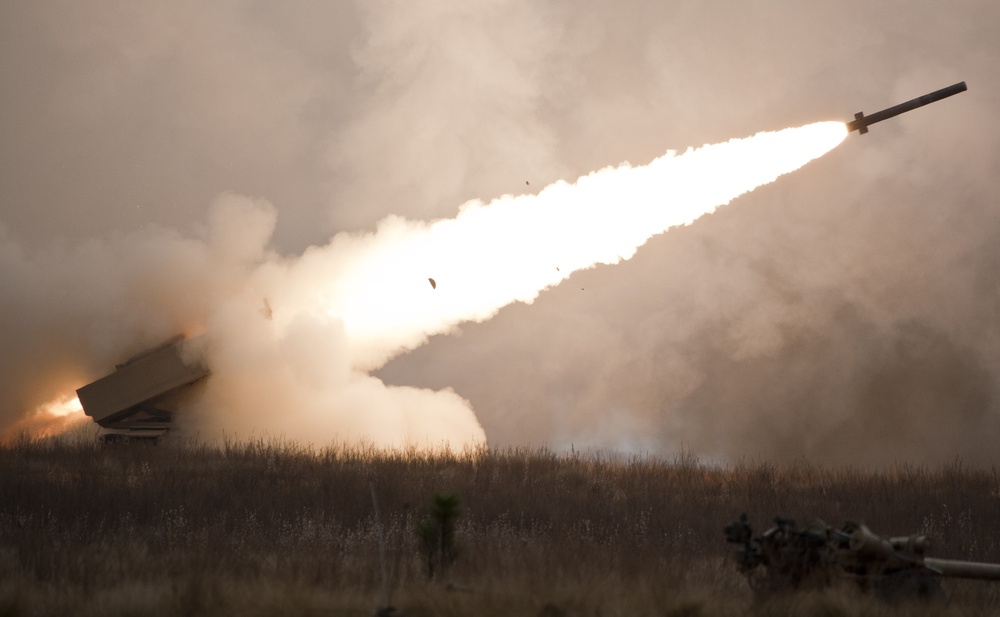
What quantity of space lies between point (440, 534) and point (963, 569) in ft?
13.4

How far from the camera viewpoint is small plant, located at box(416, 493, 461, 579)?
302 inches

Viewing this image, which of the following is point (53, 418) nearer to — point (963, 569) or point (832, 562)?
point (832, 562)

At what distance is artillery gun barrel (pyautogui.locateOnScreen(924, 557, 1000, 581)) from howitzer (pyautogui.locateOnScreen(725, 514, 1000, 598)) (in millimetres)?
17

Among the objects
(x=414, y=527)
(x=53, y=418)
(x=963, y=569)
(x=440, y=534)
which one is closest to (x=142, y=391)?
(x=53, y=418)

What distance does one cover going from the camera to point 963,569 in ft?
Result: 24.7

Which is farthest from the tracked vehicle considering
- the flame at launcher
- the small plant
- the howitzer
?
the howitzer

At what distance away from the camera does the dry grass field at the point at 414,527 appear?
7.09 m

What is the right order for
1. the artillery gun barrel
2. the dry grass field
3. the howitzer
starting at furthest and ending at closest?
1. the artillery gun barrel
2. the howitzer
3. the dry grass field

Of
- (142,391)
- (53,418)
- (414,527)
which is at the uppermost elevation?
(142,391)

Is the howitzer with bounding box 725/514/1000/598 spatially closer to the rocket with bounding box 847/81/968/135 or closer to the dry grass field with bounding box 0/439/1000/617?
the dry grass field with bounding box 0/439/1000/617

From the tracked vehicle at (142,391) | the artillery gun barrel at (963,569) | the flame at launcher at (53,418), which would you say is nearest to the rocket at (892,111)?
the artillery gun barrel at (963,569)

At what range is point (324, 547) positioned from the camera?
9.66 metres

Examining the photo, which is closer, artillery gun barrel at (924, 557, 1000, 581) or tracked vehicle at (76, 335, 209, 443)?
artillery gun barrel at (924, 557, 1000, 581)

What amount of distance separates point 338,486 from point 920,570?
7833 millimetres
